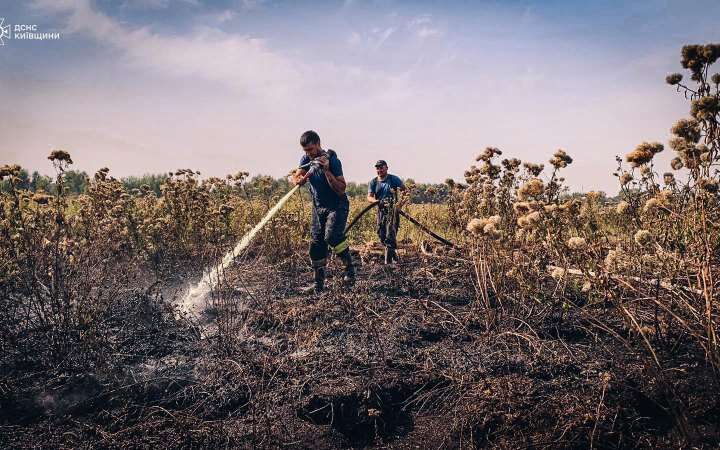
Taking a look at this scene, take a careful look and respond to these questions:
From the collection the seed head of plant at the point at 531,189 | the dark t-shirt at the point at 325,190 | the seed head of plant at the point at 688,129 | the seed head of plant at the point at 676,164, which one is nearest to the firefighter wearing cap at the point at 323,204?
the dark t-shirt at the point at 325,190

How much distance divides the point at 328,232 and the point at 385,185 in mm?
2244

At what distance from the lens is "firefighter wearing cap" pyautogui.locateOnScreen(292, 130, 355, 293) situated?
17.5ft

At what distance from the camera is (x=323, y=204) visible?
5535mm

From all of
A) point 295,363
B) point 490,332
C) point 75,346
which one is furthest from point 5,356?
point 490,332

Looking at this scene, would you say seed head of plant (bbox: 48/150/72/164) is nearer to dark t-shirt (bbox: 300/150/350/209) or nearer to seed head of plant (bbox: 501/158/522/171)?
dark t-shirt (bbox: 300/150/350/209)

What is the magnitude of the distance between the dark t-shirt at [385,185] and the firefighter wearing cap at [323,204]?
188cm

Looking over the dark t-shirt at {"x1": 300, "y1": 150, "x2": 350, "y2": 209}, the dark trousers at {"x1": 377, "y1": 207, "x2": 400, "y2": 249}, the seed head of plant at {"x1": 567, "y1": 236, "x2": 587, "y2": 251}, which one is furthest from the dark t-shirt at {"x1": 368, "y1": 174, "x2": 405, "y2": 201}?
the seed head of plant at {"x1": 567, "y1": 236, "x2": 587, "y2": 251}

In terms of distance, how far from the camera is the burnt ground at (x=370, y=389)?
253 cm

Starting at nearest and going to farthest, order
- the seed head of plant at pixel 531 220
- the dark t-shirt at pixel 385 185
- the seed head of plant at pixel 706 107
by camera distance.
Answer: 1. the seed head of plant at pixel 706 107
2. the seed head of plant at pixel 531 220
3. the dark t-shirt at pixel 385 185

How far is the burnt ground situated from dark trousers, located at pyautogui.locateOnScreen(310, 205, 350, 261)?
1328mm

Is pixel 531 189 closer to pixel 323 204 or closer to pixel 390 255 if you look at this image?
pixel 323 204

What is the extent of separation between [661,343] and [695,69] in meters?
1.89

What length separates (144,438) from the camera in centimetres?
257

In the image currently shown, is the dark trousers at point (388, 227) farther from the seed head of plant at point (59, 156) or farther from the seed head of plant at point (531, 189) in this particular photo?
the seed head of plant at point (59, 156)
